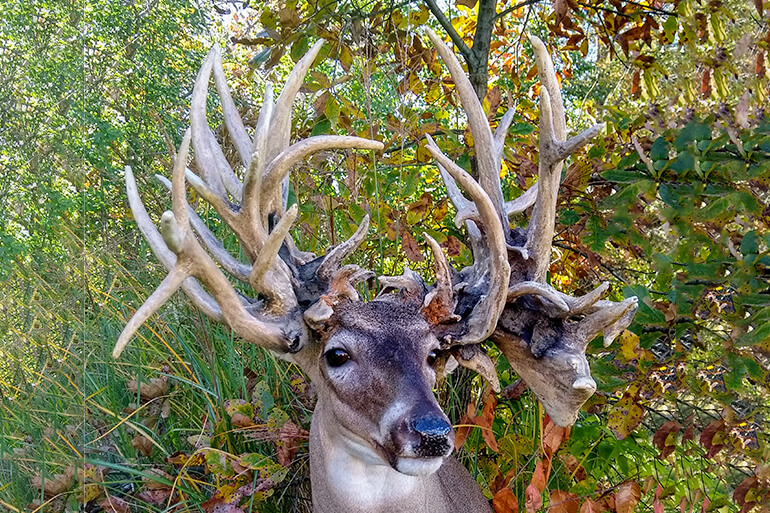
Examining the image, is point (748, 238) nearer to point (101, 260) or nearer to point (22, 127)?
point (101, 260)

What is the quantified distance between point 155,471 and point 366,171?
66.2 inches

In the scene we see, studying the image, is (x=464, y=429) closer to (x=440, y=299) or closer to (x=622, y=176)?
(x=440, y=299)

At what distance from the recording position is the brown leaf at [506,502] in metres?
2.95

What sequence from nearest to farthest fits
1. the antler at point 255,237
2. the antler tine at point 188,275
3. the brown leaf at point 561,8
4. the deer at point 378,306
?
the antler tine at point 188,275 < the antler at point 255,237 < the deer at point 378,306 < the brown leaf at point 561,8

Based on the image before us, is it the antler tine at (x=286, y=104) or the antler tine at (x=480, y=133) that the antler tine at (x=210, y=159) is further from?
the antler tine at (x=480, y=133)

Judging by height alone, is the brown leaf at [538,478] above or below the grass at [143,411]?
below

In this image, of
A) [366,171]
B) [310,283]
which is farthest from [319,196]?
[310,283]

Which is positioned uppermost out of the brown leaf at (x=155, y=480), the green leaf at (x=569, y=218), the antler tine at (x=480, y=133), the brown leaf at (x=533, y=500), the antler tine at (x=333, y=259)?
the antler tine at (x=480, y=133)

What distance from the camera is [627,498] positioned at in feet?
9.46

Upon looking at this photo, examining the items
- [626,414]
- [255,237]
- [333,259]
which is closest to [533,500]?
[626,414]

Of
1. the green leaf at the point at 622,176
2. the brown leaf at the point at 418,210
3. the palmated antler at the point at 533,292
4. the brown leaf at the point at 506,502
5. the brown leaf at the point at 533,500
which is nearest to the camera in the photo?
the palmated antler at the point at 533,292

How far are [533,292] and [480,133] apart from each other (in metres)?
0.59

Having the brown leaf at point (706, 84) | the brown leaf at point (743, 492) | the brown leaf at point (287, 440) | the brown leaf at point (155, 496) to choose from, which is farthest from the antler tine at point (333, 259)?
the brown leaf at point (706, 84)

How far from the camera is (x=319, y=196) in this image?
141 inches
